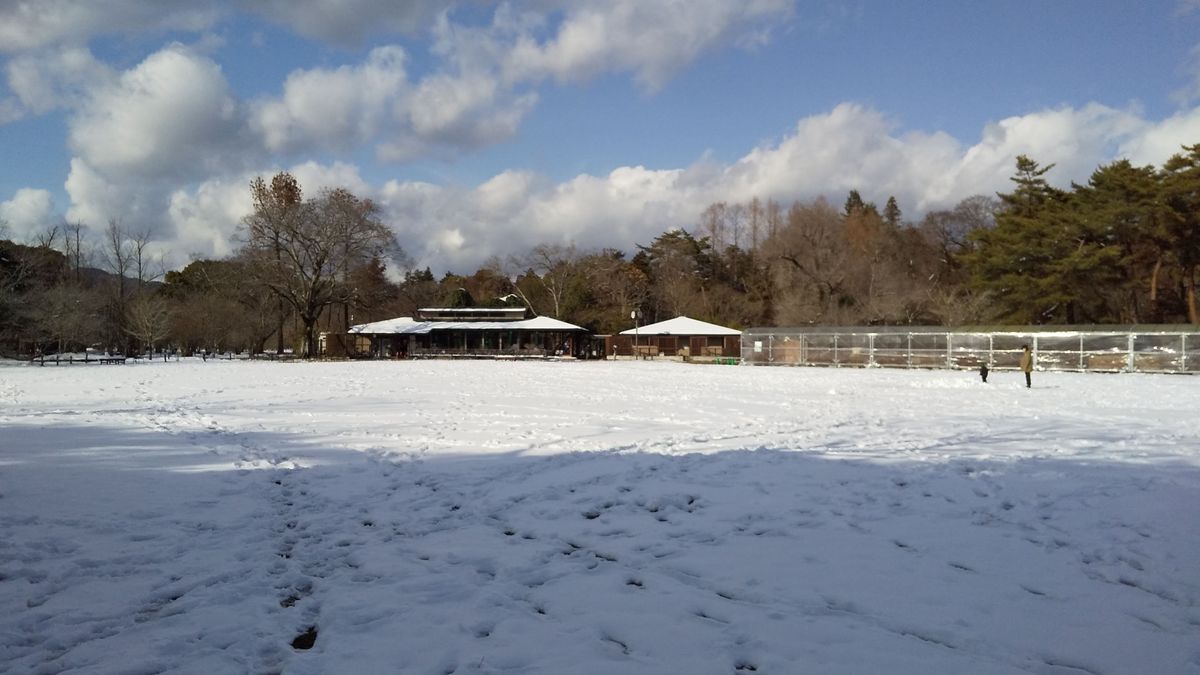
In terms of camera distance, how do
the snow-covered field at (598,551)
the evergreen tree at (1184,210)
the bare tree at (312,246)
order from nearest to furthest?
the snow-covered field at (598,551) → the evergreen tree at (1184,210) → the bare tree at (312,246)

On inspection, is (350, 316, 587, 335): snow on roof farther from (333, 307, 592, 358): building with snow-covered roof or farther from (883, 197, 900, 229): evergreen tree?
(883, 197, 900, 229): evergreen tree

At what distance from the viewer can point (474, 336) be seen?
57781 millimetres

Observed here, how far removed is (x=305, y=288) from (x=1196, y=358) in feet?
167

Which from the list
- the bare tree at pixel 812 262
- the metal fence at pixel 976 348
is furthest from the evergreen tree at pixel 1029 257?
the bare tree at pixel 812 262

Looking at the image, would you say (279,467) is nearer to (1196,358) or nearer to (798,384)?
(798,384)

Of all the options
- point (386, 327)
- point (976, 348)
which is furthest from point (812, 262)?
point (386, 327)

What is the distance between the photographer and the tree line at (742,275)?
39.6 m

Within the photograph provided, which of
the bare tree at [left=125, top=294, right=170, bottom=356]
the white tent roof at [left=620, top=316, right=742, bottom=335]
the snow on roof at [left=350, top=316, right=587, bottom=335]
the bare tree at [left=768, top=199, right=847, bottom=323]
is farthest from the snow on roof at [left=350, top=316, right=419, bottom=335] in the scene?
the bare tree at [left=768, top=199, right=847, bottom=323]

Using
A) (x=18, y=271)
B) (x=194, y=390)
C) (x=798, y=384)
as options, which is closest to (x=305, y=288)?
(x=18, y=271)

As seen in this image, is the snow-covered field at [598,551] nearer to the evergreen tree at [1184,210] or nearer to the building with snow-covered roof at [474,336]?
the evergreen tree at [1184,210]

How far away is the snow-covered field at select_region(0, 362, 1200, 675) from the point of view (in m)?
3.47

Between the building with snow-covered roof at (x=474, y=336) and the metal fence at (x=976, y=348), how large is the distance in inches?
707

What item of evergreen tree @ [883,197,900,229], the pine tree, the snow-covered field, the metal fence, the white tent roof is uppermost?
evergreen tree @ [883,197,900,229]

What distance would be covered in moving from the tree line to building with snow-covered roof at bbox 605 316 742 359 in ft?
18.1
